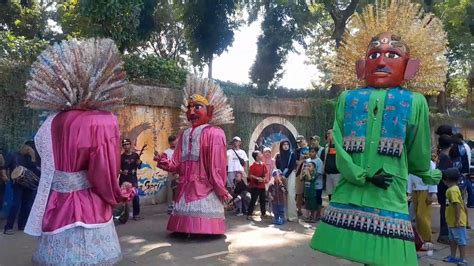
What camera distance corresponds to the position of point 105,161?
13.5 ft

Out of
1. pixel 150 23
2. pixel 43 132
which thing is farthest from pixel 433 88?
pixel 150 23

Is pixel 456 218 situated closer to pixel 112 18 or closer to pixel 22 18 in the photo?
pixel 112 18

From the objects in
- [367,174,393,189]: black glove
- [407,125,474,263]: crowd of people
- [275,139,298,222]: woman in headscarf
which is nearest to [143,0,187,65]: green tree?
[275,139,298,222]: woman in headscarf

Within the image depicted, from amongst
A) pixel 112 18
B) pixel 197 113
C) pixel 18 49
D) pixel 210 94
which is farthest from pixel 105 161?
pixel 112 18

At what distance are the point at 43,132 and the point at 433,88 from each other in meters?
3.58

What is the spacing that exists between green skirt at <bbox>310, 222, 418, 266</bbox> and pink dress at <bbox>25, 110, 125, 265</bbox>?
200 centimetres

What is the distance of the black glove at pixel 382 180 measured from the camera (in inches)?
135

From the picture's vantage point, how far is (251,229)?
25.2 feet

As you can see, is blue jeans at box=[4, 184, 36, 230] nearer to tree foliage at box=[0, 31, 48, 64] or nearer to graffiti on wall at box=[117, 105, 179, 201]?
graffiti on wall at box=[117, 105, 179, 201]

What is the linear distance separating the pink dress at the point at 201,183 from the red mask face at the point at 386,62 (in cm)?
305

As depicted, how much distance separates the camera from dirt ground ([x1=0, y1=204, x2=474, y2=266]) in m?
5.54

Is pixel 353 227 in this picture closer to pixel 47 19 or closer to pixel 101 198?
pixel 101 198

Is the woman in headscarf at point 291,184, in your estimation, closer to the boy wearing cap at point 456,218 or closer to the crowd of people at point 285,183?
the crowd of people at point 285,183

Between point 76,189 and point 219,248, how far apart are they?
254cm
